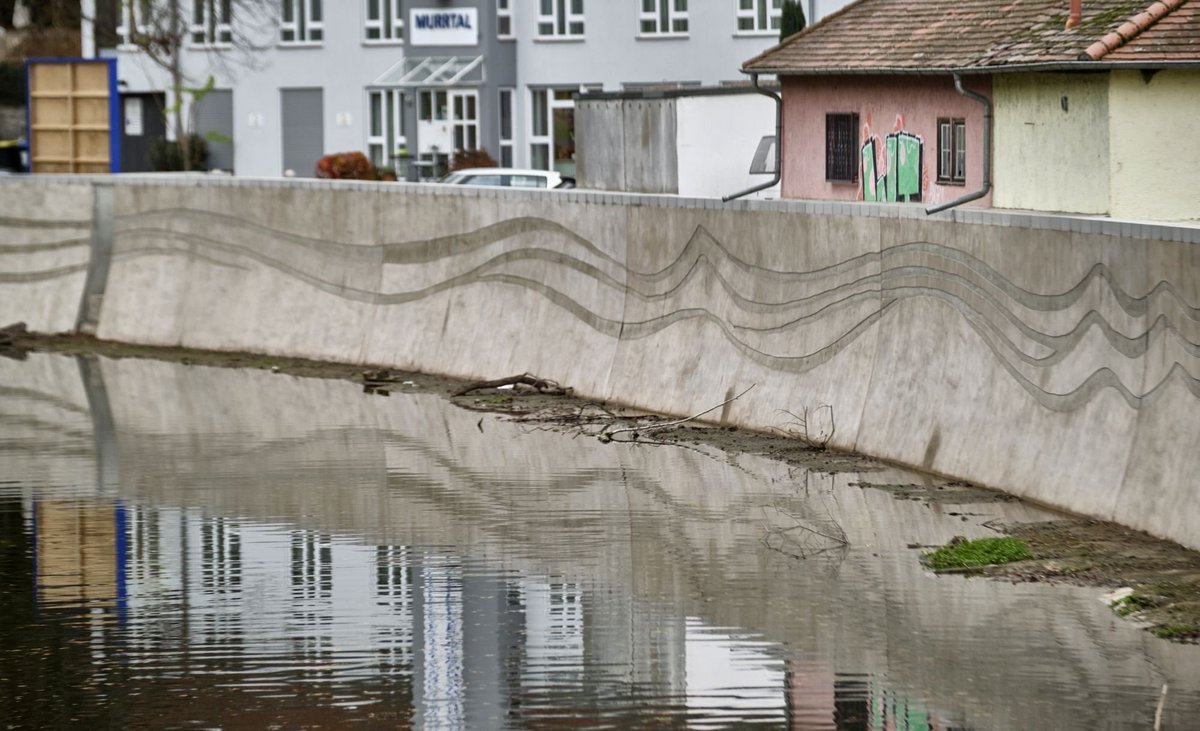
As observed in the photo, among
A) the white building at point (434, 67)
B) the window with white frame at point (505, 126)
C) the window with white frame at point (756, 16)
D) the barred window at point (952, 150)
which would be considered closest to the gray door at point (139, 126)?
the white building at point (434, 67)

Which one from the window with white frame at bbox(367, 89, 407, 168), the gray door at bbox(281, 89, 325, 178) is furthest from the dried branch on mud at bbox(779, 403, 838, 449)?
the gray door at bbox(281, 89, 325, 178)

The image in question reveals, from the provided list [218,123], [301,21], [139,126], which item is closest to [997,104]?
[301,21]

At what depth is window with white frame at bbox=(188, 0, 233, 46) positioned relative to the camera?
70688mm

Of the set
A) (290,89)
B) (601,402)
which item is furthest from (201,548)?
(290,89)

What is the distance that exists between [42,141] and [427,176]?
114 ft

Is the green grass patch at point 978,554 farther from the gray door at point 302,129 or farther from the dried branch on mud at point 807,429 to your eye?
the gray door at point 302,129

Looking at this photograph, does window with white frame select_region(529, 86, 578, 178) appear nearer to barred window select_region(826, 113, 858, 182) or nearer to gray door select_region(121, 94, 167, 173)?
gray door select_region(121, 94, 167, 173)

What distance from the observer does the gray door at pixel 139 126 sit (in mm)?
75312

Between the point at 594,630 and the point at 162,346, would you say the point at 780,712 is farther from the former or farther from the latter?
the point at 162,346

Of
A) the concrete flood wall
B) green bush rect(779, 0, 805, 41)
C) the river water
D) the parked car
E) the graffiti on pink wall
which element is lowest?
the river water

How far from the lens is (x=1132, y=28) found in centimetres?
2303

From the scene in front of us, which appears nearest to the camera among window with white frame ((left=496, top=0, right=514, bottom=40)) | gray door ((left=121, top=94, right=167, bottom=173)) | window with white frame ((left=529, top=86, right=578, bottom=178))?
window with white frame ((left=529, top=86, right=578, bottom=178))

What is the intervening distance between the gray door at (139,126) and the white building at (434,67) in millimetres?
2385

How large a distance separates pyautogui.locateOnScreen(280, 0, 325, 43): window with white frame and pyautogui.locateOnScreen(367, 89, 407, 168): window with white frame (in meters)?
3.38
